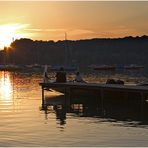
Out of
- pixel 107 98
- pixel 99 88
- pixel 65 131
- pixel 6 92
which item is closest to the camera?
pixel 65 131

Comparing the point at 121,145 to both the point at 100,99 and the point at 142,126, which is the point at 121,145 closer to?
the point at 142,126

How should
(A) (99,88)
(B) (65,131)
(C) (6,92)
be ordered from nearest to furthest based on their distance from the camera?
(B) (65,131)
(A) (99,88)
(C) (6,92)

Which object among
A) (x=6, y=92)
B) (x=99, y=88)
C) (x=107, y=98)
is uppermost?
(x=99, y=88)

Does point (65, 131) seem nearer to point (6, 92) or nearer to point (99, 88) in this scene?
point (99, 88)

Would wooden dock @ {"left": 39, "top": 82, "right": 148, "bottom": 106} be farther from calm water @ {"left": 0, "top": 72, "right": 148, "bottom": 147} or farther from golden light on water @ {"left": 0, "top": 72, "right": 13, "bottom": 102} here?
golden light on water @ {"left": 0, "top": 72, "right": 13, "bottom": 102}

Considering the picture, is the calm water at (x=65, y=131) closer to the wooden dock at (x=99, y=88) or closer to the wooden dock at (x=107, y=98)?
the wooden dock at (x=107, y=98)

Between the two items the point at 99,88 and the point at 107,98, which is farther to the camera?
the point at 107,98

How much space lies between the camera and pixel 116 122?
26.1 meters

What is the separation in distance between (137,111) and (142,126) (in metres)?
6.91

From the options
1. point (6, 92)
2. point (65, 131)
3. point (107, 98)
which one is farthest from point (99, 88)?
point (6, 92)

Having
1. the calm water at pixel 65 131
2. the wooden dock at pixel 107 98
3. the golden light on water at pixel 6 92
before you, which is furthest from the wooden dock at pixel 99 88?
the golden light on water at pixel 6 92

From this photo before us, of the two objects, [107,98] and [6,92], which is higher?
[107,98]

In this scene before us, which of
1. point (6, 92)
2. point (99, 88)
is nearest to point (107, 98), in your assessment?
point (99, 88)

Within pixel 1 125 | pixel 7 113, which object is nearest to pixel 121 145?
pixel 1 125
